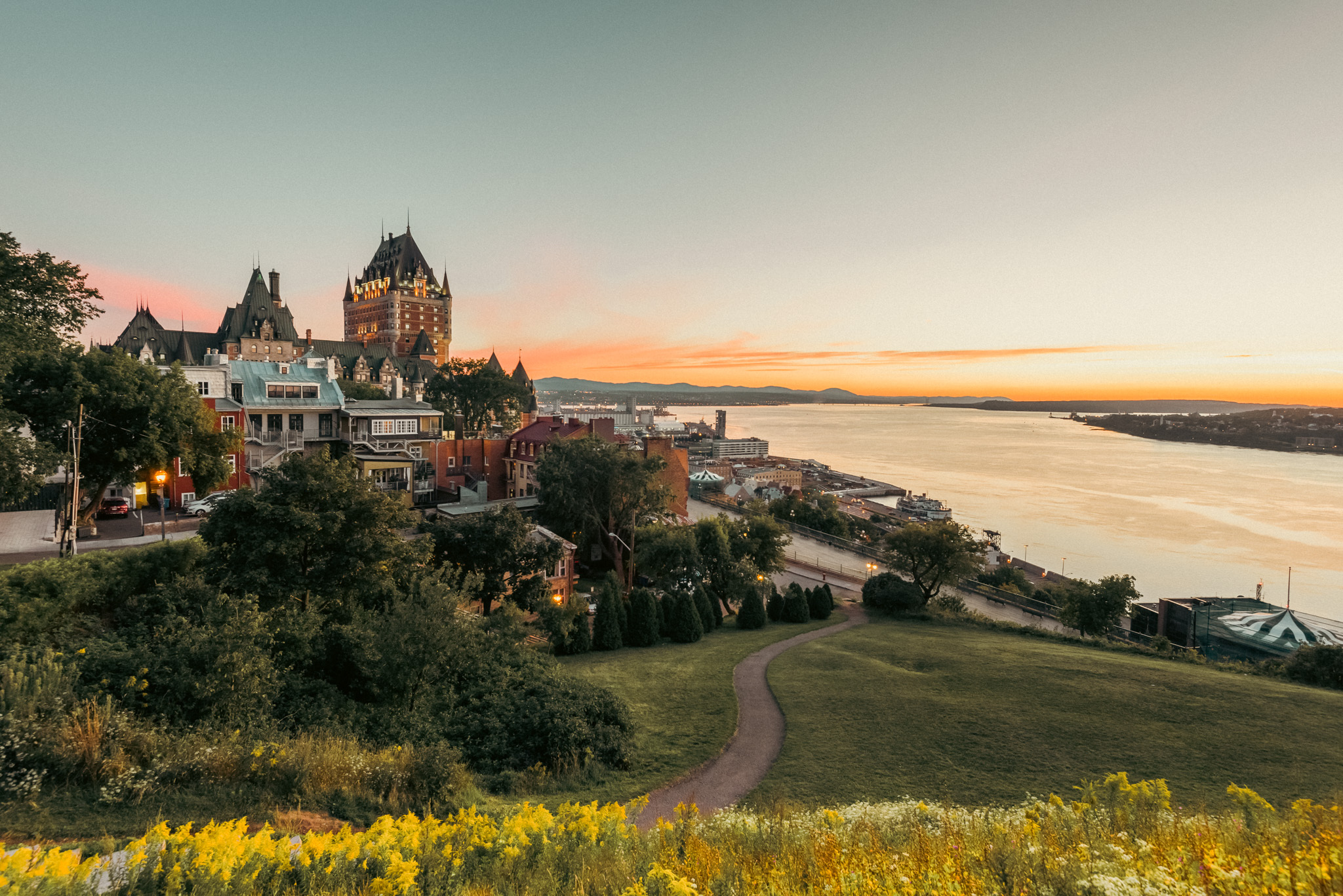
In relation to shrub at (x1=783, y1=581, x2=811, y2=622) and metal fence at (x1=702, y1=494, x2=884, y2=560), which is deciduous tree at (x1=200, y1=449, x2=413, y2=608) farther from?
metal fence at (x1=702, y1=494, x2=884, y2=560)

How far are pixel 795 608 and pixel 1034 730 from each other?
633 inches

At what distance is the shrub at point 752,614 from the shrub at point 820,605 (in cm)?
369

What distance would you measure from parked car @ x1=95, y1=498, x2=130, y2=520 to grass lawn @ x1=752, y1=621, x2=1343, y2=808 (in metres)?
27.7

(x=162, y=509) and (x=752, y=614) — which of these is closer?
(x=162, y=509)

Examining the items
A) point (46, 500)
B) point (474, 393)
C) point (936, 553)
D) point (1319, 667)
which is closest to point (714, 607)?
point (936, 553)

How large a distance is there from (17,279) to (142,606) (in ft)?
52.3

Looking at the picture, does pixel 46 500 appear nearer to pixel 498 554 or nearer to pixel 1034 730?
pixel 498 554

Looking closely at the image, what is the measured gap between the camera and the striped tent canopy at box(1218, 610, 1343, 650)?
91.6 ft

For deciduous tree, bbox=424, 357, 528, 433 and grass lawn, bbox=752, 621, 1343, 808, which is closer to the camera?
grass lawn, bbox=752, 621, 1343, 808

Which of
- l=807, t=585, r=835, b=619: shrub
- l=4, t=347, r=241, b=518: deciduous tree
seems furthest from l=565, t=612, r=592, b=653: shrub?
l=4, t=347, r=241, b=518: deciduous tree

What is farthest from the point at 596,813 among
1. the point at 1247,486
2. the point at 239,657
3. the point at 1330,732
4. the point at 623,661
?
the point at 1247,486

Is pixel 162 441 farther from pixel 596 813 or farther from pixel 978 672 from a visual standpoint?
pixel 978 672

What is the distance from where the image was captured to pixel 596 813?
6383 mm

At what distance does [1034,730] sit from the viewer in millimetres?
13844
